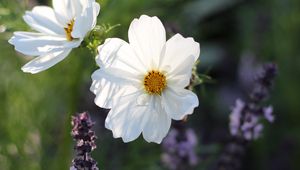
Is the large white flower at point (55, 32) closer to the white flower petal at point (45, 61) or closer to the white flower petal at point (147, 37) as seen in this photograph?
the white flower petal at point (45, 61)

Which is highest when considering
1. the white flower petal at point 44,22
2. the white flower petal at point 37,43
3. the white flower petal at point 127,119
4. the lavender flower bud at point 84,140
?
the white flower petal at point 44,22

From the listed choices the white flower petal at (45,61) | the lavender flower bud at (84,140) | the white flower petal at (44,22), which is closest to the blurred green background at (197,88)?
the white flower petal at (44,22)

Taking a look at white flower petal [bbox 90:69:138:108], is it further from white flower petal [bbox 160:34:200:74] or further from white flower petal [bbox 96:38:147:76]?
white flower petal [bbox 160:34:200:74]

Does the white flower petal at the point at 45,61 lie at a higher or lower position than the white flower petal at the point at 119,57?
lower

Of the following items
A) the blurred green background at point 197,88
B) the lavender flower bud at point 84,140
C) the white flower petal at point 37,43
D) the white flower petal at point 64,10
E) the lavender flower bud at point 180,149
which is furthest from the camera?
the blurred green background at point 197,88

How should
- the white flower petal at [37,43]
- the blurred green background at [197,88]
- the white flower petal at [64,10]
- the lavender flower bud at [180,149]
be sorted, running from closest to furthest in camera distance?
1. the white flower petal at [37,43]
2. the white flower petal at [64,10]
3. the lavender flower bud at [180,149]
4. the blurred green background at [197,88]

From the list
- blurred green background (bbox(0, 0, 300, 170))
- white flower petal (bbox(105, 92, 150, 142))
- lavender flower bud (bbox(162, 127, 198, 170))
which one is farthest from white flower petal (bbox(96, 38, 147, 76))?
lavender flower bud (bbox(162, 127, 198, 170))
